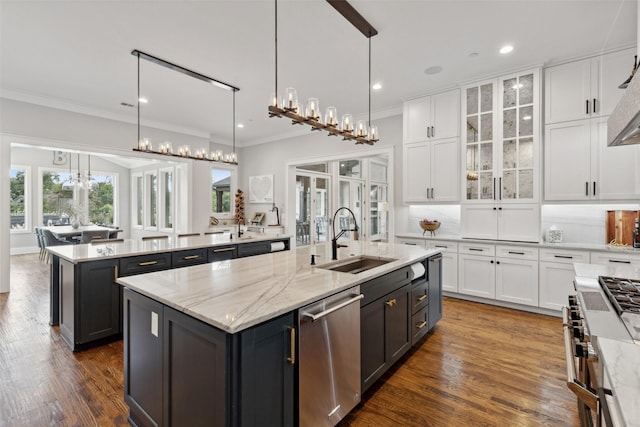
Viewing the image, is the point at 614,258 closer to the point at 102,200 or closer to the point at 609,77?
the point at 609,77

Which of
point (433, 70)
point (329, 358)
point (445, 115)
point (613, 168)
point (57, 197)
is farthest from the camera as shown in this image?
point (57, 197)

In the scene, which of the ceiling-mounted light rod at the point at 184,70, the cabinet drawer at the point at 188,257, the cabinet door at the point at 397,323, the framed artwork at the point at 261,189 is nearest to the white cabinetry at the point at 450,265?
the cabinet door at the point at 397,323

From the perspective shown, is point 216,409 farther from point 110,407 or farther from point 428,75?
point 428,75

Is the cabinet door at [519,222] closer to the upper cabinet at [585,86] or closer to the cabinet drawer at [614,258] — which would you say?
the cabinet drawer at [614,258]

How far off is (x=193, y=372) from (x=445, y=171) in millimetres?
4231

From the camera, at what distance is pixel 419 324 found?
283 centimetres

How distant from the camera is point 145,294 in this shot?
1.67 metres

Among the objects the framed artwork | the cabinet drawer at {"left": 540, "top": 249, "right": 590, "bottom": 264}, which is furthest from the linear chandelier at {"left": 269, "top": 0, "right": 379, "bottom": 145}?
the framed artwork

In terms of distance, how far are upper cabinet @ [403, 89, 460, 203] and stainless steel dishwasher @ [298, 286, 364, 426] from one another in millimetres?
3213

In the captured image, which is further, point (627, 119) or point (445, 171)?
point (445, 171)

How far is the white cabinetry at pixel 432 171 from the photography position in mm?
4484

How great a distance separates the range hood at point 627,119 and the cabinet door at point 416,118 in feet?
10.3

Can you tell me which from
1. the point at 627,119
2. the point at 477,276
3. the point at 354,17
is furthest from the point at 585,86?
the point at 627,119

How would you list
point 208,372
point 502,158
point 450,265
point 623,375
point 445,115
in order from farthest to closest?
1. point 445,115
2. point 450,265
3. point 502,158
4. point 208,372
5. point 623,375
